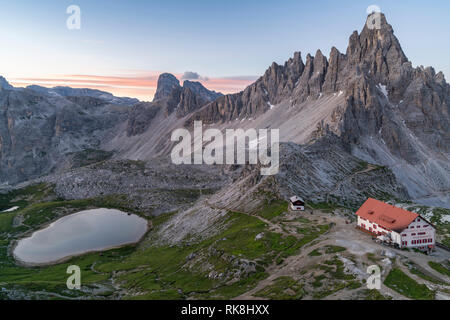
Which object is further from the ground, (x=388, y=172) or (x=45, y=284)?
(x=388, y=172)

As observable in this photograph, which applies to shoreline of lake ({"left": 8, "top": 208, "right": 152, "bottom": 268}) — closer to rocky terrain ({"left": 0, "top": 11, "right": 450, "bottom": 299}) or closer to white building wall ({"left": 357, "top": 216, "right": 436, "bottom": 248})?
rocky terrain ({"left": 0, "top": 11, "right": 450, "bottom": 299})

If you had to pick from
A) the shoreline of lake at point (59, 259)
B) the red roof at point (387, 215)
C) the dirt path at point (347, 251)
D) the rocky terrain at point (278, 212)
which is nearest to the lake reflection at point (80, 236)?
the shoreline of lake at point (59, 259)

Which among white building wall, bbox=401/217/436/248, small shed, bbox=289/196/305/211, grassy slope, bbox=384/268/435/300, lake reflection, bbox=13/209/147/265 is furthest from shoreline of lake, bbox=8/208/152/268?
grassy slope, bbox=384/268/435/300

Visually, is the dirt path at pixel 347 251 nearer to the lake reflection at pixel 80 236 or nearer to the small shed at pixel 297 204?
the small shed at pixel 297 204

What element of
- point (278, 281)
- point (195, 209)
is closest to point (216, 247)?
point (278, 281)

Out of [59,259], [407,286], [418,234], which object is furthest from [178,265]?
[418,234]
